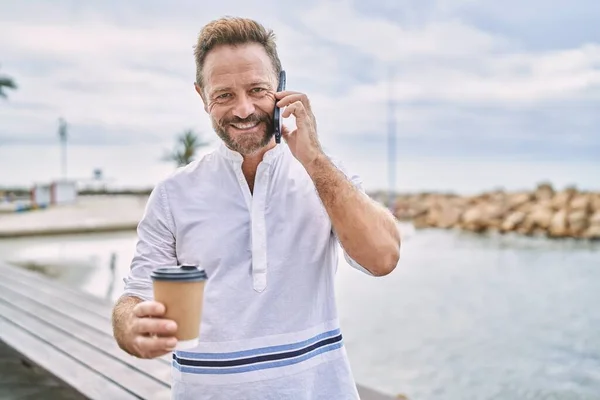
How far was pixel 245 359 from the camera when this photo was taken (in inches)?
50.7

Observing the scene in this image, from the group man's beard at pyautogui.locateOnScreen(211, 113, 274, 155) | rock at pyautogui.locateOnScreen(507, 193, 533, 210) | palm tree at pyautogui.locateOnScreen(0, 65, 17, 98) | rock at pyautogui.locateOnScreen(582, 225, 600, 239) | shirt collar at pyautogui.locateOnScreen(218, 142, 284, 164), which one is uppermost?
palm tree at pyautogui.locateOnScreen(0, 65, 17, 98)

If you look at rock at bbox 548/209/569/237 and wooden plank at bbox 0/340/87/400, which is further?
rock at bbox 548/209/569/237

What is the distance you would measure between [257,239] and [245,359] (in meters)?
0.24

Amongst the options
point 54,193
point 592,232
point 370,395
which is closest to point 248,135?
point 370,395

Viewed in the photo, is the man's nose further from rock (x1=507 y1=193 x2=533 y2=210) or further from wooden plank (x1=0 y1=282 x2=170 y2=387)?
rock (x1=507 y1=193 x2=533 y2=210)

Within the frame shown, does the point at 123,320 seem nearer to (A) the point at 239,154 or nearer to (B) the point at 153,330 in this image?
(B) the point at 153,330

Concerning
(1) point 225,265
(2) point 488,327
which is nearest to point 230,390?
(1) point 225,265

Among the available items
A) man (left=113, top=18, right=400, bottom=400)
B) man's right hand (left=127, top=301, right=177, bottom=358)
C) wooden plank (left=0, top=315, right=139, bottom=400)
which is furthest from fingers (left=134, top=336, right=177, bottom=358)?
wooden plank (left=0, top=315, right=139, bottom=400)

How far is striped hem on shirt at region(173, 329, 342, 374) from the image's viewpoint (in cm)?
129

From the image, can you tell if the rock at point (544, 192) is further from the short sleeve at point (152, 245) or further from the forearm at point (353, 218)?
the short sleeve at point (152, 245)

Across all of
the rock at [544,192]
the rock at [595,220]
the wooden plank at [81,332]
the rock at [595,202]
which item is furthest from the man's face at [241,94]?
the rock at [544,192]

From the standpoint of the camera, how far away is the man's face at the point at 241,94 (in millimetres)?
1319

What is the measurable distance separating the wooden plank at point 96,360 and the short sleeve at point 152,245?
1523mm

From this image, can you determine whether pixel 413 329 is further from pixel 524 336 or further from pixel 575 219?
pixel 575 219
